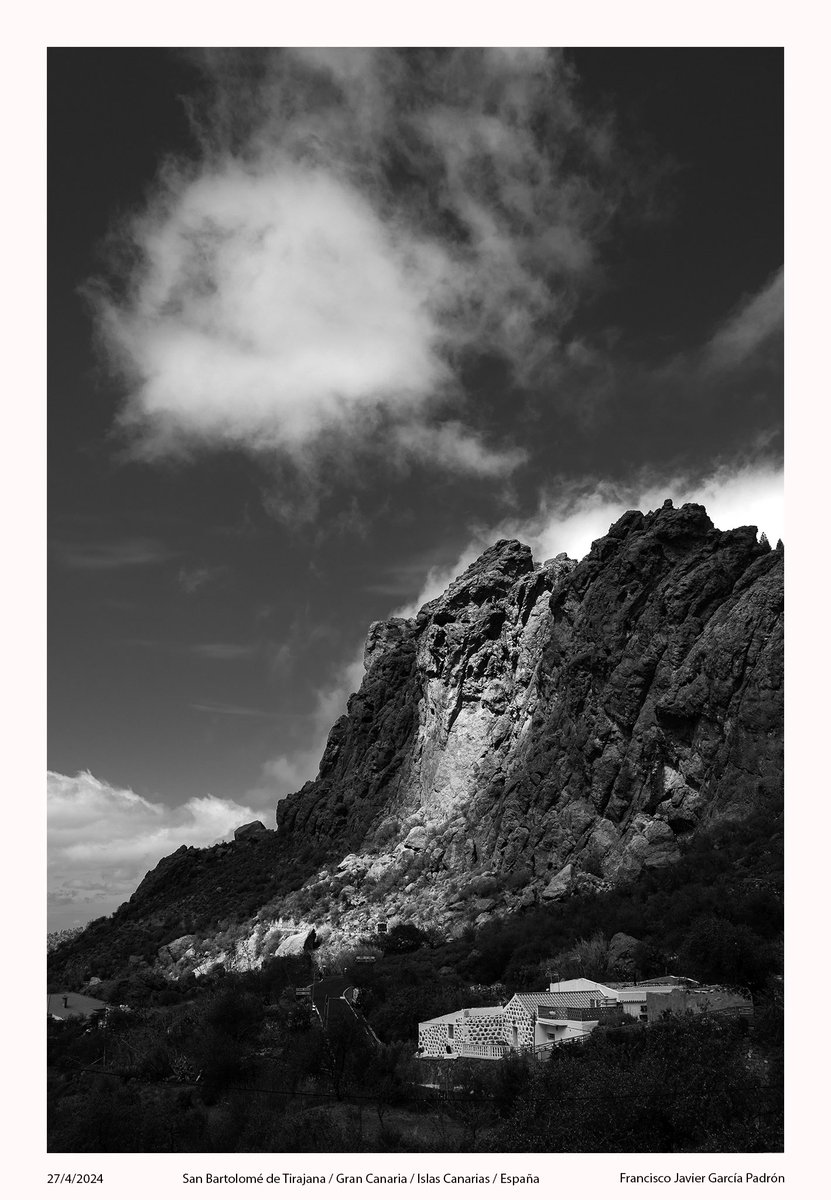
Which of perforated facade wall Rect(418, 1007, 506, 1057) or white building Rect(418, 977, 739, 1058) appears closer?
white building Rect(418, 977, 739, 1058)

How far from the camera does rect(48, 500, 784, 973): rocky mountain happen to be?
55.8m

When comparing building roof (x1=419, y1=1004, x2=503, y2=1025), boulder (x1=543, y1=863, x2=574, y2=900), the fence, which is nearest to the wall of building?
the fence

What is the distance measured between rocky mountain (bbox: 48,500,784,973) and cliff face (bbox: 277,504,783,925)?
0.17 meters

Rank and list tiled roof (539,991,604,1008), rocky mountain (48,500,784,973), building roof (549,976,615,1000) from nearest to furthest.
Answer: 1. tiled roof (539,991,604,1008)
2. building roof (549,976,615,1000)
3. rocky mountain (48,500,784,973)

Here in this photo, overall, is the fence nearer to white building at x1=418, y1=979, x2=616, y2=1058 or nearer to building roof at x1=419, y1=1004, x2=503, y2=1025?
white building at x1=418, y1=979, x2=616, y2=1058

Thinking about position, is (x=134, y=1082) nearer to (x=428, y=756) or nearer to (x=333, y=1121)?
(x=333, y=1121)

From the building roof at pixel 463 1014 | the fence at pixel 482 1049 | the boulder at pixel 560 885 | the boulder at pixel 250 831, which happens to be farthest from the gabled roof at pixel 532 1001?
the boulder at pixel 250 831

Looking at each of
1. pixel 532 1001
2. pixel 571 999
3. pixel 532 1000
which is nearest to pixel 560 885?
pixel 571 999

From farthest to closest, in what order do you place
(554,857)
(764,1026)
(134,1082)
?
(554,857) < (134,1082) < (764,1026)

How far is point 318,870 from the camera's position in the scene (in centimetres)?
8875

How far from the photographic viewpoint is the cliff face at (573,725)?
55469mm

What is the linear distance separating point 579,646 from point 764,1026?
4474 centimetres

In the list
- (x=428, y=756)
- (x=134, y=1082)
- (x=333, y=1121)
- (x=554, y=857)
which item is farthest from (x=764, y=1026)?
(x=428, y=756)

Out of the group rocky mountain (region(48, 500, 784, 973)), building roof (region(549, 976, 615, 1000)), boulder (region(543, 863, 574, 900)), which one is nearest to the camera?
building roof (region(549, 976, 615, 1000))
